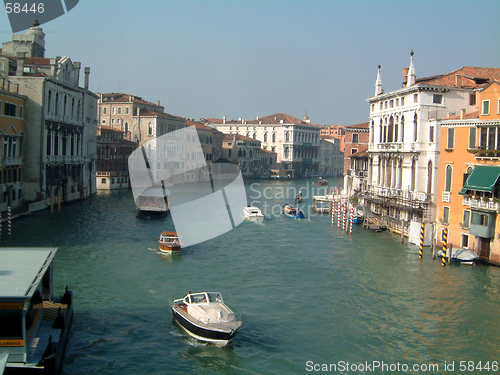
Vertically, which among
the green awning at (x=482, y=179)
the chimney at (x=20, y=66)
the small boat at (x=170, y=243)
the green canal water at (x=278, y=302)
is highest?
the chimney at (x=20, y=66)

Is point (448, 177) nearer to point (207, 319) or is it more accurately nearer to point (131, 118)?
point (207, 319)

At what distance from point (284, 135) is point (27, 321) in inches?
2955

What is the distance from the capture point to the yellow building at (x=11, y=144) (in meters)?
24.6

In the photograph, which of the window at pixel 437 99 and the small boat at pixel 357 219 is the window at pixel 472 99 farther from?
the small boat at pixel 357 219

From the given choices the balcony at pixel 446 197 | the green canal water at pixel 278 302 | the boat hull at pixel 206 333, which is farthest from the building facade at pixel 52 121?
the balcony at pixel 446 197

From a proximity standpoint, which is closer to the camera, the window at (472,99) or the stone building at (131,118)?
the window at (472,99)

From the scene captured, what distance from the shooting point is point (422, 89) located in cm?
2394

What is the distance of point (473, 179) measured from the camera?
61.0 ft

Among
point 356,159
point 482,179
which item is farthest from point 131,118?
point 482,179

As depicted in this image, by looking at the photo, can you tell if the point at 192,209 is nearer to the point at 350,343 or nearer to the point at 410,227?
the point at 410,227

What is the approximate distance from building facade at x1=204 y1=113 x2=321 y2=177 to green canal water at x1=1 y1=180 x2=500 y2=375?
193 ft

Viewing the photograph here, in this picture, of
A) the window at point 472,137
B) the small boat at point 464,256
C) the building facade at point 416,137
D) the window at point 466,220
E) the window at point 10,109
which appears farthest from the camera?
the window at point 10,109

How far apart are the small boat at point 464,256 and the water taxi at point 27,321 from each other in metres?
13.7

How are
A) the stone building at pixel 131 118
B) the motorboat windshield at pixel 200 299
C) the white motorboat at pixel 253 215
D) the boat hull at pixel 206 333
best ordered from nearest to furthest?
1. the boat hull at pixel 206 333
2. the motorboat windshield at pixel 200 299
3. the white motorboat at pixel 253 215
4. the stone building at pixel 131 118
